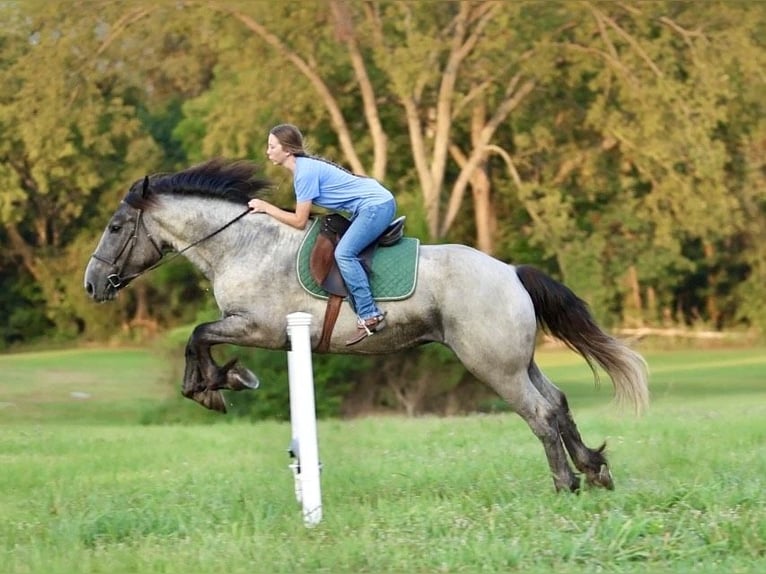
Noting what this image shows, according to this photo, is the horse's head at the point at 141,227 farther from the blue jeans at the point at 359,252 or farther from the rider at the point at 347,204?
the blue jeans at the point at 359,252

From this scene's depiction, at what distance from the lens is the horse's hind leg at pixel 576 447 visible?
7973 mm

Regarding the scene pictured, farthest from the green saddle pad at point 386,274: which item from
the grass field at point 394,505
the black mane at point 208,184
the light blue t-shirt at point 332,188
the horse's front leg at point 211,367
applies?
the grass field at point 394,505

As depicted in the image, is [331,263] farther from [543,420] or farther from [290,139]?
[543,420]

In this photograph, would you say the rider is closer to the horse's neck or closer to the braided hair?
the braided hair

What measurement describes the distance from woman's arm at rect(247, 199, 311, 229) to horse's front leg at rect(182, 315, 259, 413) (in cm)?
69

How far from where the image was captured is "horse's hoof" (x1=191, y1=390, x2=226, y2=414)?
7781 millimetres

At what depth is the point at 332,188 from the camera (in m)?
7.87

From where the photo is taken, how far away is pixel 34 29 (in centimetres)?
2495

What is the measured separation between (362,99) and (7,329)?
20767 mm

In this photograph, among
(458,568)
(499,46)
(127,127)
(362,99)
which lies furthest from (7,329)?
(458,568)

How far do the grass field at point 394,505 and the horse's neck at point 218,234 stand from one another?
1518mm

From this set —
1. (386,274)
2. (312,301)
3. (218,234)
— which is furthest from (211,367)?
(386,274)

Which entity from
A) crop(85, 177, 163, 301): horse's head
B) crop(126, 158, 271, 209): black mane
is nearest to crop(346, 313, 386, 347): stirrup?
crop(126, 158, 271, 209): black mane

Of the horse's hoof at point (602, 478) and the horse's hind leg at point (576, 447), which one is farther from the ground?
the horse's hind leg at point (576, 447)
